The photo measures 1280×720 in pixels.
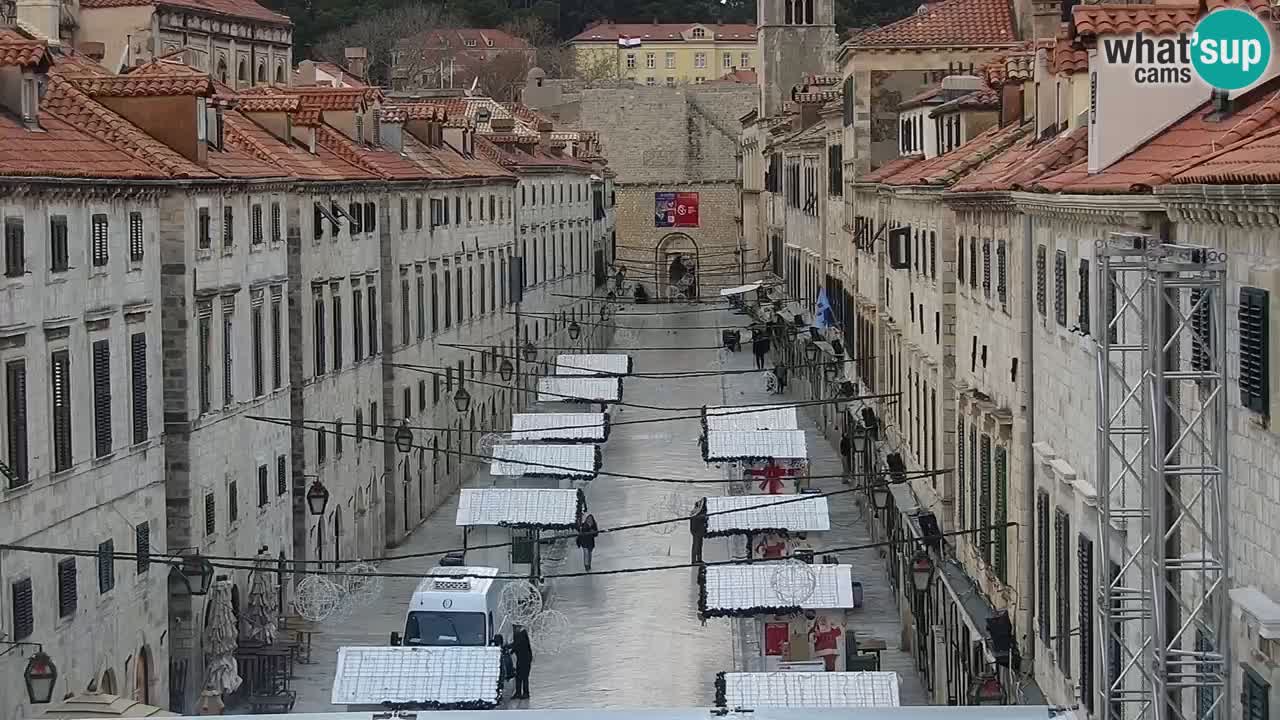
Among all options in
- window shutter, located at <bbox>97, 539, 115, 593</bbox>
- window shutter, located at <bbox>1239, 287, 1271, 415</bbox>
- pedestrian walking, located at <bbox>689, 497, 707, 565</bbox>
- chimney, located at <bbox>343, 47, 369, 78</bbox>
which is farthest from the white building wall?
chimney, located at <bbox>343, 47, 369, 78</bbox>

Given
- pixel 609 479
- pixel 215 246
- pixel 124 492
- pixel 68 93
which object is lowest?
pixel 609 479

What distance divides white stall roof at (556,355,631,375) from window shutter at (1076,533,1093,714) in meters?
43.2

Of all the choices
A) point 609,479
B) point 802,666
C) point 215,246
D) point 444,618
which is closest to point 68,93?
point 215,246

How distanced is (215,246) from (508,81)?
117 m

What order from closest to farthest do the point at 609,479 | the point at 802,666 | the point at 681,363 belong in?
1. the point at 802,666
2. the point at 609,479
3. the point at 681,363

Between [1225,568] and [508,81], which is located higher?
[508,81]

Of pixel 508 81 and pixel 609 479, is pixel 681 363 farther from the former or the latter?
pixel 508 81

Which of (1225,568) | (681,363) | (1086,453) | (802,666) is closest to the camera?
(1225,568)

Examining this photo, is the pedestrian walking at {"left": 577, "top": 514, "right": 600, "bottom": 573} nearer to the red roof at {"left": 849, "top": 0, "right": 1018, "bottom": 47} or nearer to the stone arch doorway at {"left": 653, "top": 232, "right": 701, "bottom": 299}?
the red roof at {"left": 849, "top": 0, "right": 1018, "bottom": 47}

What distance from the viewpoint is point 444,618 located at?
3488 cm

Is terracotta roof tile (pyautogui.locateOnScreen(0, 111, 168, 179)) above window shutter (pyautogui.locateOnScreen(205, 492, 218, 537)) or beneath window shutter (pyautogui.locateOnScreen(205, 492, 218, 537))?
above

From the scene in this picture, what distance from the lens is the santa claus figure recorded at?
3169cm

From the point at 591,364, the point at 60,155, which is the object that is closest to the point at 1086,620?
the point at 60,155

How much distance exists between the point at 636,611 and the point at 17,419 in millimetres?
18280
